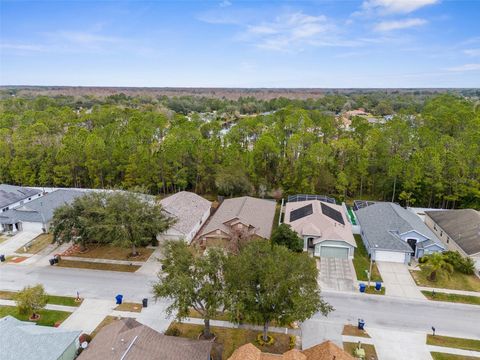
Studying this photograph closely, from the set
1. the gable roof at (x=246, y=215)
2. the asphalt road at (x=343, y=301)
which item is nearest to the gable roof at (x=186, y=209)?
the gable roof at (x=246, y=215)

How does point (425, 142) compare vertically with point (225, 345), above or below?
above

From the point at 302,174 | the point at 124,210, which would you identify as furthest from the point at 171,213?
the point at 302,174

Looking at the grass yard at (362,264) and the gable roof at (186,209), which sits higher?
the gable roof at (186,209)

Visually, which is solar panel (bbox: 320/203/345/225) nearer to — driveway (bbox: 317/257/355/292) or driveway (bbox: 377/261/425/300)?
driveway (bbox: 317/257/355/292)

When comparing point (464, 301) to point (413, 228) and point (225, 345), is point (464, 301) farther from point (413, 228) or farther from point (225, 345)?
point (225, 345)

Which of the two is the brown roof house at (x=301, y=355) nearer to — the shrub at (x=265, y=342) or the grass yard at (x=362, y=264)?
the shrub at (x=265, y=342)
